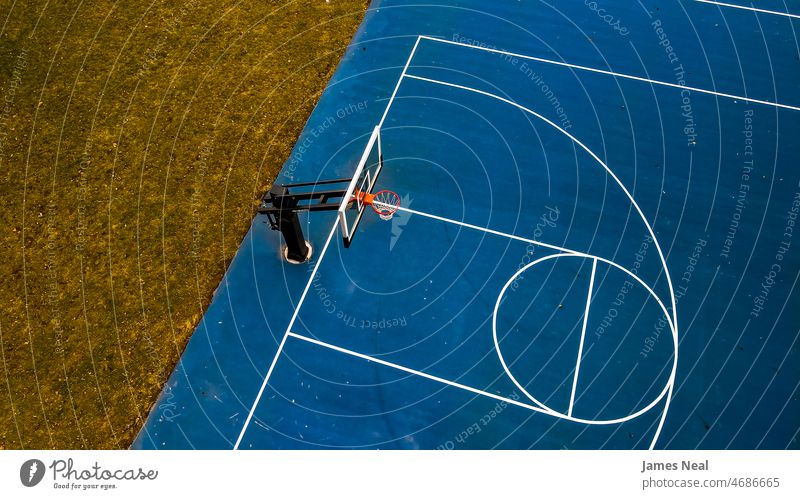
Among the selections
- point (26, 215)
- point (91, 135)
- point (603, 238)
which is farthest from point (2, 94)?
point (603, 238)

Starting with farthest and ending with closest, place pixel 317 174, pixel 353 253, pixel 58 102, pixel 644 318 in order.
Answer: pixel 58 102 < pixel 317 174 < pixel 353 253 < pixel 644 318

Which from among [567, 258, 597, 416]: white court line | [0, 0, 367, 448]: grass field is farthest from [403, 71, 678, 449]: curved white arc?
[0, 0, 367, 448]: grass field

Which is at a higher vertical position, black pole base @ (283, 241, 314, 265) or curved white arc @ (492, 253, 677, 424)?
black pole base @ (283, 241, 314, 265)

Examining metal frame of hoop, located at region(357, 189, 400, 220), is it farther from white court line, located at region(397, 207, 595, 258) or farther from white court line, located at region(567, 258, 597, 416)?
white court line, located at region(567, 258, 597, 416)

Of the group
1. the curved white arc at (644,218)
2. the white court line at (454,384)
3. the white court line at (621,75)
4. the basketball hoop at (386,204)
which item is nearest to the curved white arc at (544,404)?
the white court line at (454,384)

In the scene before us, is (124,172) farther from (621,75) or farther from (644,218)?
(621,75)
